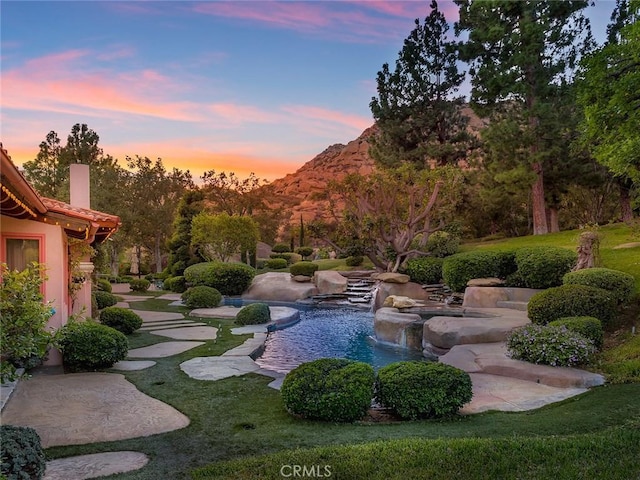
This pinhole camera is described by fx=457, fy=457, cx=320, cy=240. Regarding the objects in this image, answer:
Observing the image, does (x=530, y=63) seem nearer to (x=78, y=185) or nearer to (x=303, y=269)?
(x=303, y=269)

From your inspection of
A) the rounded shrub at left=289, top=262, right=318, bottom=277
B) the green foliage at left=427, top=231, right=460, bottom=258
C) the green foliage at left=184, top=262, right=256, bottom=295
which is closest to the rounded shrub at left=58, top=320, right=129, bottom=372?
the green foliage at left=184, top=262, right=256, bottom=295

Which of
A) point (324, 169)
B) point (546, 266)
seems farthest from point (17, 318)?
point (324, 169)

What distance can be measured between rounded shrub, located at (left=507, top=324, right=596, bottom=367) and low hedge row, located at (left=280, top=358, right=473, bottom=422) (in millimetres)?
2243

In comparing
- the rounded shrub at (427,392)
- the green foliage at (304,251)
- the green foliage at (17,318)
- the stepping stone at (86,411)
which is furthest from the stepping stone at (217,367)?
the green foliage at (304,251)

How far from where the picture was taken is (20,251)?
23.7ft

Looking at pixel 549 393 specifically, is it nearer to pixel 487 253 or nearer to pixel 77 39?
pixel 77 39

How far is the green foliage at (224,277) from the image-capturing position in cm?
1881

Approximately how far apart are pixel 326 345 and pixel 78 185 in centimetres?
647

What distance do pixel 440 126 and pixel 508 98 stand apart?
15.7ft

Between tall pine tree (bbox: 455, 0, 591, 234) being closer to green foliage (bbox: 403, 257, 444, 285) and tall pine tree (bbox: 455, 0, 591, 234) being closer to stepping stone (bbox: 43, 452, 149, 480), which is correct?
green foliage (bbox: 403, 257, 444, 285)

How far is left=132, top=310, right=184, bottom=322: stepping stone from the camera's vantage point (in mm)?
12862

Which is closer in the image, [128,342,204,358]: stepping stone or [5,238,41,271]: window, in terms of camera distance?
[5,238,41,271]: window

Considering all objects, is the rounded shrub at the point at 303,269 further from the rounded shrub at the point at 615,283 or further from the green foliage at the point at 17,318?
the green foliage at the point at 17,318

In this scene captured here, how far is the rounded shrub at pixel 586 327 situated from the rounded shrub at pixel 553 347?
186 mm
